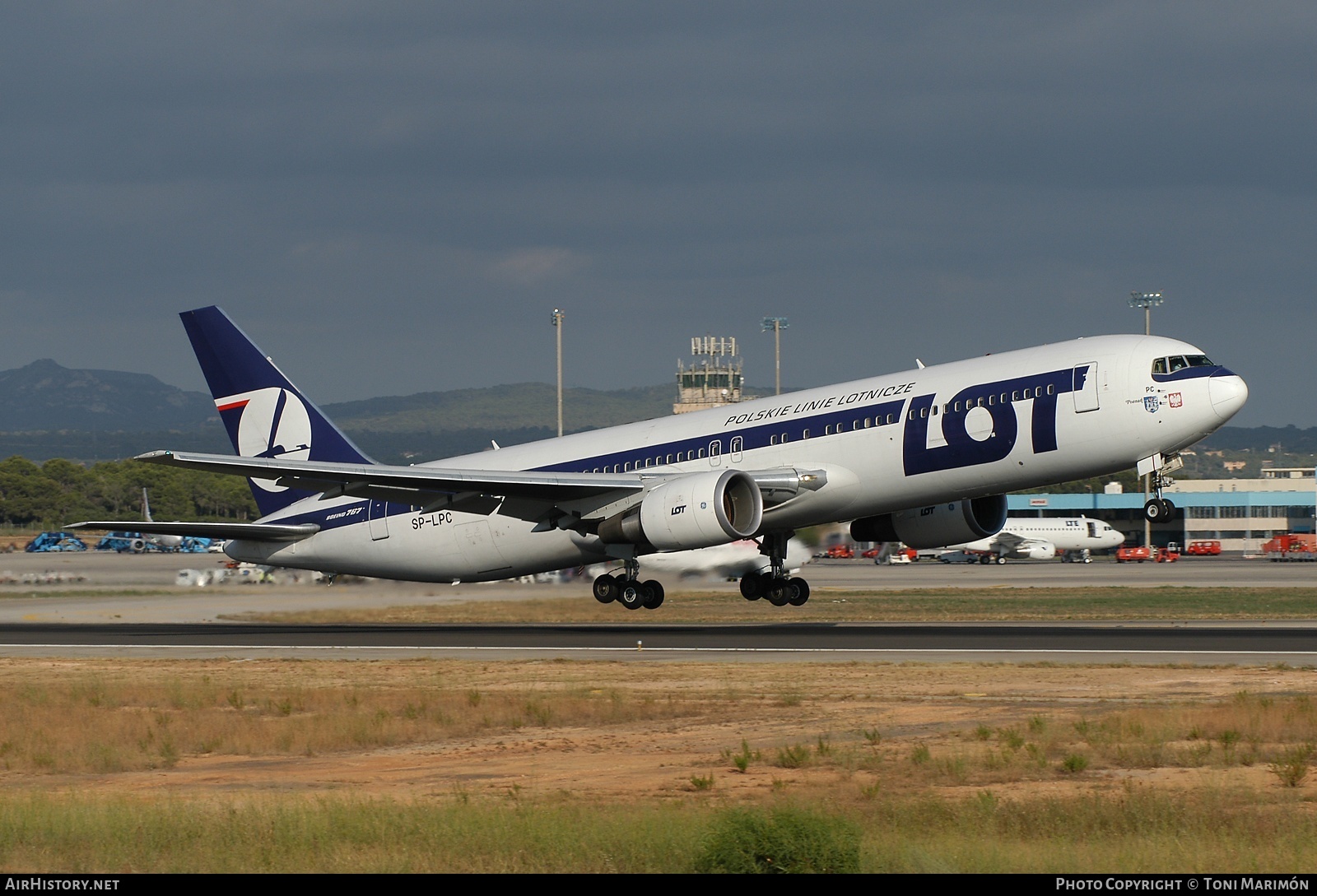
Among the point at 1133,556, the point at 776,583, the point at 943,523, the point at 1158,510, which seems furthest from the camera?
the point at 1133,556

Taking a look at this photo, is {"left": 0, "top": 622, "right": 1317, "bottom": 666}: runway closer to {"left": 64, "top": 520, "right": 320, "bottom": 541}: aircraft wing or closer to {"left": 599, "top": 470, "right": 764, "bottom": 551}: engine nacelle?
{"left": 599, "top": 470, "right": 764, "bottom": 551}: engine nacelle

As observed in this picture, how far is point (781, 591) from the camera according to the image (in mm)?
43375

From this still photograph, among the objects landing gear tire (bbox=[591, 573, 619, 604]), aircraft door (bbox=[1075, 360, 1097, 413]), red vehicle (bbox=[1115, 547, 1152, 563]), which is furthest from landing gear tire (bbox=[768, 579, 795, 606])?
red vehicle (bbox=[1115, 547, 1152, 563])

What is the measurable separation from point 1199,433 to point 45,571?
Result: 188 feet

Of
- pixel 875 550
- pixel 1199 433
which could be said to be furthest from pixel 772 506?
pixel 875 550

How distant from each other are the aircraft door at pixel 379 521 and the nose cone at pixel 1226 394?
931 inches

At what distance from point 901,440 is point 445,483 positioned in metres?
11.7

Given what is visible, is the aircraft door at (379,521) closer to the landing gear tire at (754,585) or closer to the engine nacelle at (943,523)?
the landing gear tire at (754,585)

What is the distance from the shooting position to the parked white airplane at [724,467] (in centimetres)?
3469

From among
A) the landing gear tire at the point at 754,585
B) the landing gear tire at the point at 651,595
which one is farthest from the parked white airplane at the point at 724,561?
the landing gear tire at the point at 651,595

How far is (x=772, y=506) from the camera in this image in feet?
126

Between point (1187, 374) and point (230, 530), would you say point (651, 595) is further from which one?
point (1187, 374)

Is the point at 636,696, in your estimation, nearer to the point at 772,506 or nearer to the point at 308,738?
the point at 308,738

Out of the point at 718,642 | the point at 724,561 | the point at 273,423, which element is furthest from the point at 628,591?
the point at 273,423
